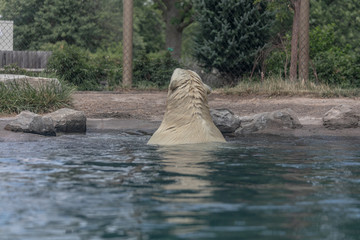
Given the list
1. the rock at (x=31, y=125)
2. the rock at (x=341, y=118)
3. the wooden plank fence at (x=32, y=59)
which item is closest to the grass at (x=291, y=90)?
the rock at (x=341, y=118)

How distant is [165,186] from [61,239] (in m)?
1.72

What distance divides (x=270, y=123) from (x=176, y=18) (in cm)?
2075

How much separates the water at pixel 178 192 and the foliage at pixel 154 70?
10.6 meters

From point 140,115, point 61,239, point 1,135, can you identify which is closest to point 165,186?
point 61,239

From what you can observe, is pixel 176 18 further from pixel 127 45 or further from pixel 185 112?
pixel 185 112

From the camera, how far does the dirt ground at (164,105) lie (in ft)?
39.0

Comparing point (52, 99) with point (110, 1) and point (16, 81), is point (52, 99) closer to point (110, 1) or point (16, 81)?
point (16, 81)

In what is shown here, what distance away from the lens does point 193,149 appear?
751cm

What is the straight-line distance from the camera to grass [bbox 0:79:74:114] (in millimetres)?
11594

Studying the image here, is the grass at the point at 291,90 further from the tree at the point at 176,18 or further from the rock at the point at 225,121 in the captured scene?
the tree at the point at 176,18

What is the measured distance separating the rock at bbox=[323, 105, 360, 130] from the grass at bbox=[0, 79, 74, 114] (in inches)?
213

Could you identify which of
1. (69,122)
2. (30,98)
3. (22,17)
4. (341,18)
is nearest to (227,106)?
(69,122)

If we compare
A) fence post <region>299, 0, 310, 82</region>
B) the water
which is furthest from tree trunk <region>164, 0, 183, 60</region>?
the water

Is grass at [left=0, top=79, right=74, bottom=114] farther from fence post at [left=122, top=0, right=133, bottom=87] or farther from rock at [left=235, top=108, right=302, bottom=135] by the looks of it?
fence post at [left=122, top=0, right=133, bottom=87]
